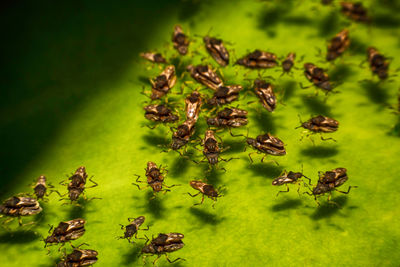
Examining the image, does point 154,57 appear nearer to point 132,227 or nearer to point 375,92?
point 132,227

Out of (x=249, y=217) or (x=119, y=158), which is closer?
(x=249, y=217)

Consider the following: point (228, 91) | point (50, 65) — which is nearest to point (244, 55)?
point (228, 91)

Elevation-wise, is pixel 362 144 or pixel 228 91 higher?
pixel 228 91

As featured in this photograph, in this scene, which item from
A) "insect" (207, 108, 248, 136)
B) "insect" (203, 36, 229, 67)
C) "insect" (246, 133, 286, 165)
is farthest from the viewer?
"insect" (203, 36, 229, 67)

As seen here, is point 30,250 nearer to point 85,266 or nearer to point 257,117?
point 85,266

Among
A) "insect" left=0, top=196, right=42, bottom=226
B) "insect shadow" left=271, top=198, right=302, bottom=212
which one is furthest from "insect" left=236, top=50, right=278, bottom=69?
"insect" left=0, top=196, right=42, bottom=226

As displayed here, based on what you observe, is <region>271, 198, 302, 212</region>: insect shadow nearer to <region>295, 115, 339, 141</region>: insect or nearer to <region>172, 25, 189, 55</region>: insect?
<region>295, 115, 339, 141</region>: insect
